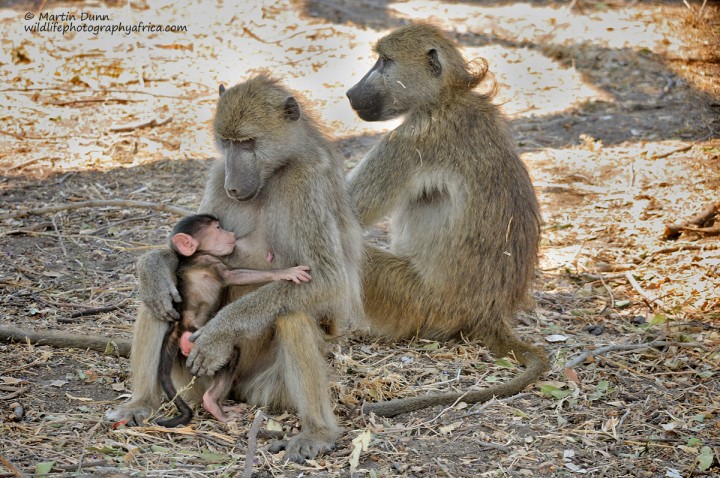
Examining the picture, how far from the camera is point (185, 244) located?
391 centimetres

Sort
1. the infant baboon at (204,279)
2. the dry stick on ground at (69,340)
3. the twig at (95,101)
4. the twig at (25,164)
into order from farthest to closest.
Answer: the twig at (95,101), the twig at (25,164), the dry stick on ground at (69,340), the infant baboon at (204,279)

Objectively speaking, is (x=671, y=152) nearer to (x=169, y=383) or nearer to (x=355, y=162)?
(x=355, y=162)

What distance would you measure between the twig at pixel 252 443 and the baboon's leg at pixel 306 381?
165mm

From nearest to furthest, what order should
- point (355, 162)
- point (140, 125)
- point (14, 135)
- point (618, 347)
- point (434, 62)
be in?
point (618, 347), point (434, 62), point (355, 162), point (14, 135), point (140, 125)

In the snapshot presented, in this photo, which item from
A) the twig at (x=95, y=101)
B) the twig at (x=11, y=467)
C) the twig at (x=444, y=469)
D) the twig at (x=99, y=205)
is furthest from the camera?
the twig at (x=95, y=101)

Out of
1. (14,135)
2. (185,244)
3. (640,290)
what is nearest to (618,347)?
(640,290)

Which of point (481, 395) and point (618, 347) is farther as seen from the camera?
point (618, 347)

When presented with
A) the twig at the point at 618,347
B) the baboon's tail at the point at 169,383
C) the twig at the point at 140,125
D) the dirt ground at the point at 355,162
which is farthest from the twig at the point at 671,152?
the baboon's tail at the point at 169,383

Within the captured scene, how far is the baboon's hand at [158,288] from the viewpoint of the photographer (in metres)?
3.75

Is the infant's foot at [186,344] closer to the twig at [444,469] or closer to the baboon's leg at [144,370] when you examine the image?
the baboon's leg at [144,370]

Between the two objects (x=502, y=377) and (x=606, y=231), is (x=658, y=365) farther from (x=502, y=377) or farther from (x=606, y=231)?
(x=606, y=231)

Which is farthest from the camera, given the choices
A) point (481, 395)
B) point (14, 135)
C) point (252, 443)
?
point (14, 135)

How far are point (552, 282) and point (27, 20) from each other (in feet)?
20.4

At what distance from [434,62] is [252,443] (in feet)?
8.29
